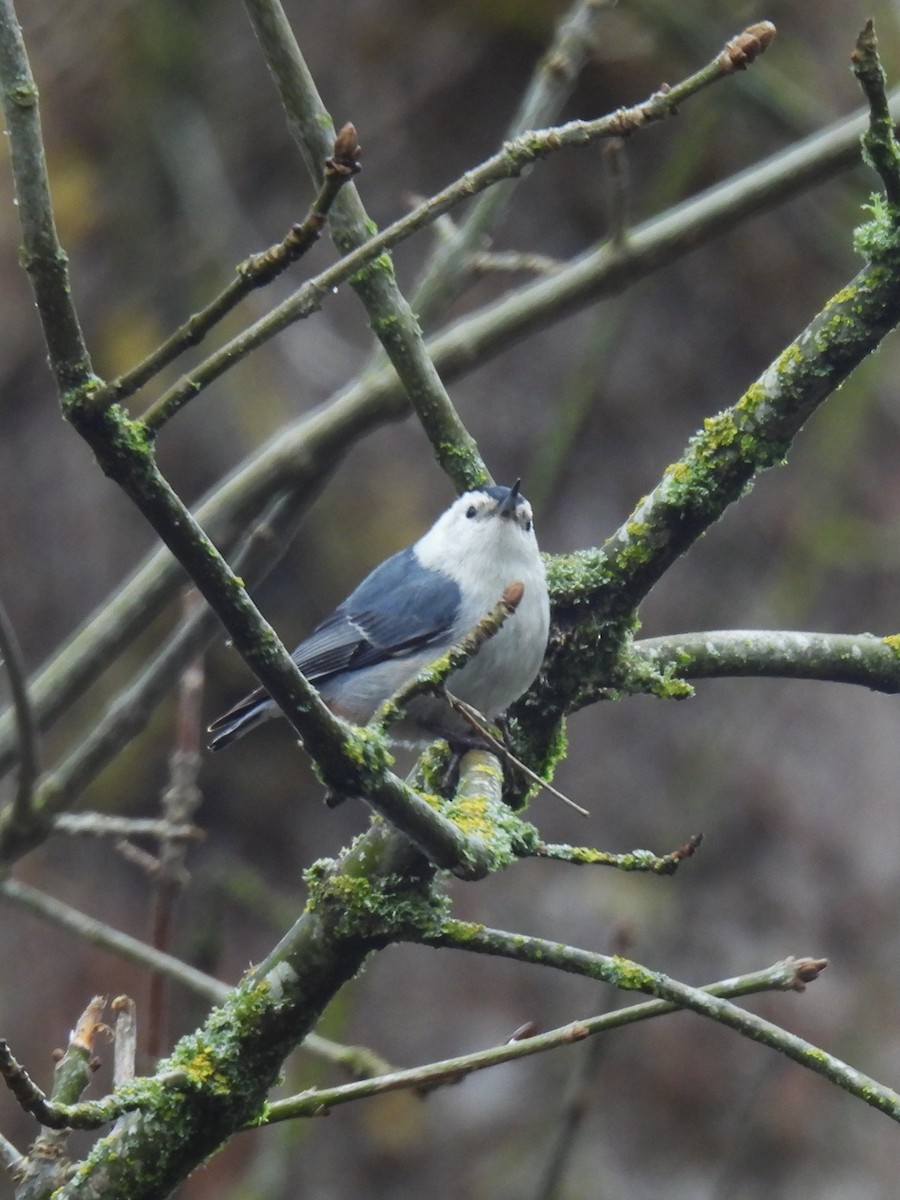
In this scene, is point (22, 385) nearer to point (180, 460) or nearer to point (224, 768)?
point (180, 460)

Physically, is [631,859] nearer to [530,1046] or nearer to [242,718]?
[530,1046]

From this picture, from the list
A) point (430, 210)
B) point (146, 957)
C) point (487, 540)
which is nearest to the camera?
point (430, 210)

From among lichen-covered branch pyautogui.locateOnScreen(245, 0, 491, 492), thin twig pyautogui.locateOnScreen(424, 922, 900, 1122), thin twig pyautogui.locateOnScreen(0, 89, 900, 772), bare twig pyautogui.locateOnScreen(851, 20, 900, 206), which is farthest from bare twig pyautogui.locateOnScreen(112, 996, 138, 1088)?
bare twig pyautogui.locateOnScreen(851, 20, 900, 206)

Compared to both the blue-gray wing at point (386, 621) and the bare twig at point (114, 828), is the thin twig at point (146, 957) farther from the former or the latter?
the blue-gray wing at point (386, 621)

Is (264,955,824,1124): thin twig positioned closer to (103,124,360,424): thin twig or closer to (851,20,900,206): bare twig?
(103,124,360,424): thin twig

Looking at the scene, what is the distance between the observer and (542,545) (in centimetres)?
526

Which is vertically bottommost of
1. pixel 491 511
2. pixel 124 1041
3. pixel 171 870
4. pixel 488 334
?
pixel 124 1041

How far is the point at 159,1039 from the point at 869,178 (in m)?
3.70

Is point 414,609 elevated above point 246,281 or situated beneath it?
elevated above

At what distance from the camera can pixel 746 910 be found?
5.23 metres

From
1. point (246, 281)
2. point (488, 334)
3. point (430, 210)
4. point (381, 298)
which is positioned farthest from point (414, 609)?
point (246, 281)

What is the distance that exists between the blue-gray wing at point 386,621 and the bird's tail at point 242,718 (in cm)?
18

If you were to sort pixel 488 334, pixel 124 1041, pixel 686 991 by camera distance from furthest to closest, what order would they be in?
pixel 488 334
pixel 124 1041
pixel 686 991

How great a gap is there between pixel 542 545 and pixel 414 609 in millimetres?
1781
